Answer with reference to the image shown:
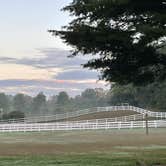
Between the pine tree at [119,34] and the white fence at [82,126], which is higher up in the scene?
the pine tree at [119,34]

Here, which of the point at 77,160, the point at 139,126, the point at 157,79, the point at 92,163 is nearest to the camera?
the point at 92,163

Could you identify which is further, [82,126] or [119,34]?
[82,126]

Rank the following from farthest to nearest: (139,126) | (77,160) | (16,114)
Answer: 1. (16,114)
2. (139,126)
3. (77,160)

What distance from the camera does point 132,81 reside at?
24828 mm

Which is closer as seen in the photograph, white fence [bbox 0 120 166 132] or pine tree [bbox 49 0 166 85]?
pine tree [bbox 49 0 166 85]

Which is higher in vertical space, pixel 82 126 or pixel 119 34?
pixel 119 34

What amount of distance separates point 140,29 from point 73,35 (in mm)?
3057

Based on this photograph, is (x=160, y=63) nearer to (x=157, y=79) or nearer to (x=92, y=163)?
(x=157, y=79)

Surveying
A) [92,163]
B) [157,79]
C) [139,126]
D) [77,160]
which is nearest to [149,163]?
[92,163]

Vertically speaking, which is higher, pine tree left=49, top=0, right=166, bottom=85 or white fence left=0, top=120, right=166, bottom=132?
pine tree left=49, top=0, right=166, bottom=85

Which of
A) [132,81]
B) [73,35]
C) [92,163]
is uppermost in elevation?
[73,35]

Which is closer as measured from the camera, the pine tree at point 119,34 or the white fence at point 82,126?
the pine tree at point 119,34

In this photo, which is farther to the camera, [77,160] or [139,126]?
[139,126]

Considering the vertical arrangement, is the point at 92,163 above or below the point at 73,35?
below
